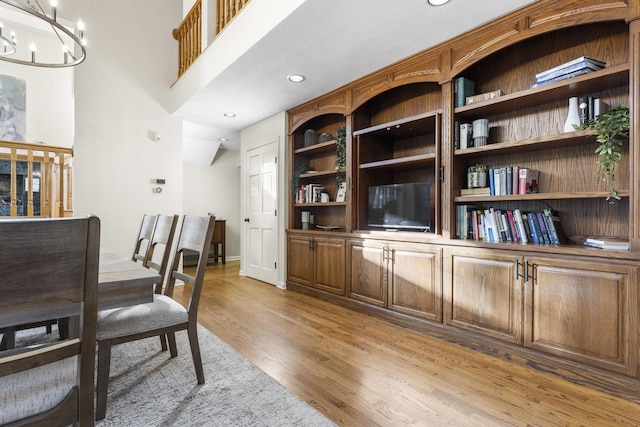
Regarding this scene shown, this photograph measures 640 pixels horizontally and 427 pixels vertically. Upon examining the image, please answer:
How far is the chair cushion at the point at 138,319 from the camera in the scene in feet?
5.45

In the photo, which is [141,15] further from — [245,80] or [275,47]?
[275,47]

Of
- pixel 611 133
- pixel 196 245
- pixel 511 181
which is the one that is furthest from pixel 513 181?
pixel 196 245

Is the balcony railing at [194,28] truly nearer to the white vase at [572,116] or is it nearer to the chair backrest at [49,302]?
the white vase at [572,116]

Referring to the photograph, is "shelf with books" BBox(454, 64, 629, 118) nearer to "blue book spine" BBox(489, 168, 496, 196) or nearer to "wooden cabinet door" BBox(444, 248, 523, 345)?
"blue book spine" BBox(489, 168, 496, 196)

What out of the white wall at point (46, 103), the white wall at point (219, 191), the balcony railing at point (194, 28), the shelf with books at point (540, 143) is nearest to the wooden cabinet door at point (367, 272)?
the shelf with books at point (540, 143)

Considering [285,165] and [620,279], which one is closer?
[620,279]

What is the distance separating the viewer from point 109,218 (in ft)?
14.3

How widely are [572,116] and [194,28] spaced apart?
14.1 feet

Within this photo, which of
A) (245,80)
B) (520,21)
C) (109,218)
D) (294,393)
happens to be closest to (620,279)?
(520,21)

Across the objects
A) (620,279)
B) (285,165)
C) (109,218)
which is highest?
(285,165)

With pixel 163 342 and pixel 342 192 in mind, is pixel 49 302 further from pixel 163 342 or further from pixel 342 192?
pixel 342 192

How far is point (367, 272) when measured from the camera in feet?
11.3

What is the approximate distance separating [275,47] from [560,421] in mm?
3126

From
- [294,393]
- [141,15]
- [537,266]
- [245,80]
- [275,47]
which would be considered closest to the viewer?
[294,393]
